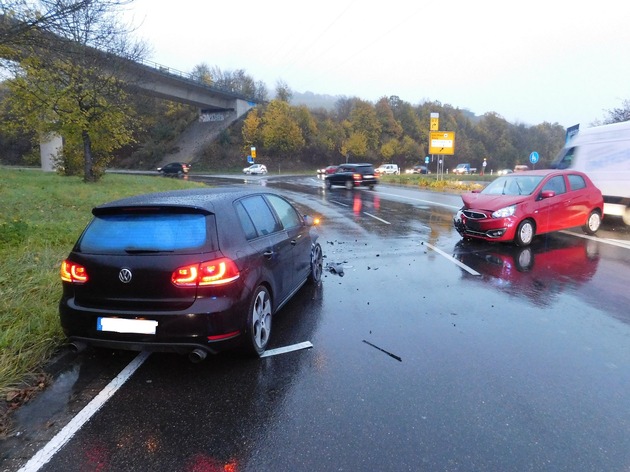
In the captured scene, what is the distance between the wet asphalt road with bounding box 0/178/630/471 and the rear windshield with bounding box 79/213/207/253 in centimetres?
113

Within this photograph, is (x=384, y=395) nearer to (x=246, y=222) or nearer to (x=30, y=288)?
(x=246, y=222)

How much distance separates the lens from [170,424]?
2.93 m

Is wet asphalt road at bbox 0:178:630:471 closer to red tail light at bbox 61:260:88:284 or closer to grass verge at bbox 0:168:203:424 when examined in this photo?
grass verge at bbox 0:168:203:424

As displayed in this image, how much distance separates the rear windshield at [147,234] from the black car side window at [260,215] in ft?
2.63

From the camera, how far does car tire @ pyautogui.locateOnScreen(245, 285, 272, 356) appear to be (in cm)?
368

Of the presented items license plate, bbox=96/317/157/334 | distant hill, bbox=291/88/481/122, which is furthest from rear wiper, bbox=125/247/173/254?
distant hill, bbox=291/88/481/122

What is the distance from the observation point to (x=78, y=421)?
2.95 meters

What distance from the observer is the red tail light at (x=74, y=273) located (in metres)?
3.57

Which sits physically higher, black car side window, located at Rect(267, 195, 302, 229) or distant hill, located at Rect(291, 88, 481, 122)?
distant hill, located at Rect(291, 88, 481, 122)

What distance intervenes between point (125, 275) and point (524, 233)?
7.87m

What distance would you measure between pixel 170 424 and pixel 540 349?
3431 mm

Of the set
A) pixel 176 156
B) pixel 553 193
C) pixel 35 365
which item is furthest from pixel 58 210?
pixel 176 156

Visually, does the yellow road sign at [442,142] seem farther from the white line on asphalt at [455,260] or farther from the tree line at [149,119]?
the white line on asphalt at [455,260]

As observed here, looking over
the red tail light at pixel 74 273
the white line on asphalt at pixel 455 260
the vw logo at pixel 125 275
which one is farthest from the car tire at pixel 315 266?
the red tail light at pixel 74 273
